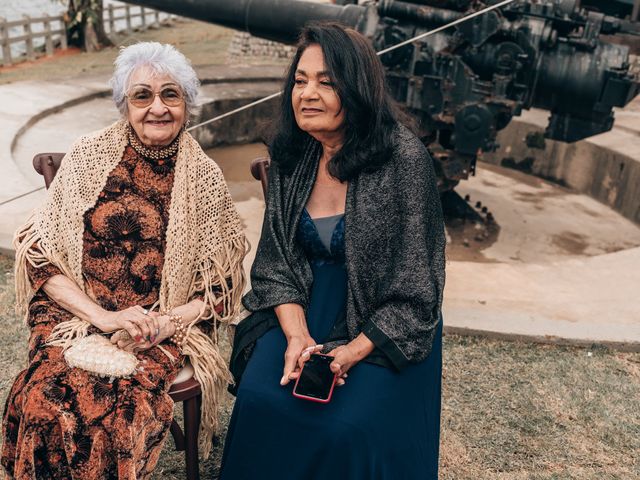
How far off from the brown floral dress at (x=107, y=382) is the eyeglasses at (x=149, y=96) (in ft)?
0.58

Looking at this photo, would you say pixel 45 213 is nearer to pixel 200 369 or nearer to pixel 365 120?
pixel 200 369

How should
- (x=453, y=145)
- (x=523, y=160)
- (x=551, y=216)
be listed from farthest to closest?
(x=523, y=160) < (x=551, y=216) < (x=453, y=145)

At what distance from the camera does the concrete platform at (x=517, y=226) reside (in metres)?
3.76

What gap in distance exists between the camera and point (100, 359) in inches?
81.9

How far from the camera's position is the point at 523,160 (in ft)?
28.4

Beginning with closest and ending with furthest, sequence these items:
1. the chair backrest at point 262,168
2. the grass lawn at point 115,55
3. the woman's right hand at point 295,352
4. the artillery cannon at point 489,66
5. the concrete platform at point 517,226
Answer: the woman's right hand at point 295,352 < the chair backrest at point 262,168 < the concrete platform at point 517,226 < the artillery cannon at point 489,66 < the grass lawn at point 115,55

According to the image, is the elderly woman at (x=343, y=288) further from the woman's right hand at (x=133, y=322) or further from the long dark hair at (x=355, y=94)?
the woman's right hand at (x=133, y=322)

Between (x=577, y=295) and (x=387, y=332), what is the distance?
7.55ft

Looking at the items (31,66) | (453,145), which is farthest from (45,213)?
(31,66)

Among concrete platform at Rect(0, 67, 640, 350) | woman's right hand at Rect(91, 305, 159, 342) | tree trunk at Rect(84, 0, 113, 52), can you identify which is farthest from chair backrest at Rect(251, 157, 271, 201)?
tree trunk at Rect(84, 0, 113, 52)

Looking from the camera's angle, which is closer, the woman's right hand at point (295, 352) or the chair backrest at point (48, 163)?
the woman's right hand at point (295, 352)

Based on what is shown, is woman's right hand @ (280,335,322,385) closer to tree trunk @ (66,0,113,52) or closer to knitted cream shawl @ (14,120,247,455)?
knitted cream shawl @ (14,120,247,455)

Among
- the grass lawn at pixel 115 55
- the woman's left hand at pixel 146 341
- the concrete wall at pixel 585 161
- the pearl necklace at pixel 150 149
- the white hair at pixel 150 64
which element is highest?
the white hair at pixel 150 64

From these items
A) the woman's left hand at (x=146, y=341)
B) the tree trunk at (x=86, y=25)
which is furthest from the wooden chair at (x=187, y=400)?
the tree trunk at (x=86, y=25)
